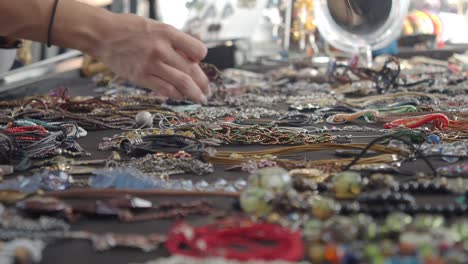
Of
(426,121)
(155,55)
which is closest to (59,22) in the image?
(155,55)

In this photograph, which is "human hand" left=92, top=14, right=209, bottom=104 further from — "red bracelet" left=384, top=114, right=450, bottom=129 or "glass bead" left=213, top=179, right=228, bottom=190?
"red bracelet" left=384, top=114, right=450, bottom=129

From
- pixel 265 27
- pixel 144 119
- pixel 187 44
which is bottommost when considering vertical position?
pixel 265 27

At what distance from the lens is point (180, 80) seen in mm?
1050

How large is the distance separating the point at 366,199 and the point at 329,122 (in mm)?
713

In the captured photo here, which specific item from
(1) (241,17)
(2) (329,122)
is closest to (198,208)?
(2) (329,122)

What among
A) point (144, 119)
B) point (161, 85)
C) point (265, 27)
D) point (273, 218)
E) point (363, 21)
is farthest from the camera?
point (265, 27)

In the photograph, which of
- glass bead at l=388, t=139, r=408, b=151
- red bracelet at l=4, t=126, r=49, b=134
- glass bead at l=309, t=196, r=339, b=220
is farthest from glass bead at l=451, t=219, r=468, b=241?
red bracelet at l=4, t=126, r=49, b=134

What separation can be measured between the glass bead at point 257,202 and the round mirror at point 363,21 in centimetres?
172

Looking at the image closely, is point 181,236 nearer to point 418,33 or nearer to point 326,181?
point 326,181

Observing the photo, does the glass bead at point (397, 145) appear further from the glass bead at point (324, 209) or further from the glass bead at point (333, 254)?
the glass bead at point (333, 254)

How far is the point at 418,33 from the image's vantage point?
140 inches

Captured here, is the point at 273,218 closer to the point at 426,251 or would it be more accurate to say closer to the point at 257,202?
the point at 257,202

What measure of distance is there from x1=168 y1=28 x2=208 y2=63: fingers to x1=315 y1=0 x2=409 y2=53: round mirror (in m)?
1.37

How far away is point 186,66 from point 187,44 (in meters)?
0.05
